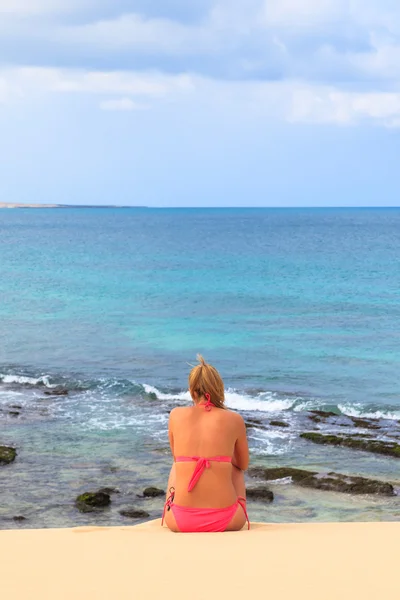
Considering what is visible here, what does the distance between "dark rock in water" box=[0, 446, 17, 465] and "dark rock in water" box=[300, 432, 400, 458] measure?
23.0 feet

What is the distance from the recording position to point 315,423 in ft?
65.6

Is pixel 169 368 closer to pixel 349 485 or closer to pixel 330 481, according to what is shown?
pixel 330 481

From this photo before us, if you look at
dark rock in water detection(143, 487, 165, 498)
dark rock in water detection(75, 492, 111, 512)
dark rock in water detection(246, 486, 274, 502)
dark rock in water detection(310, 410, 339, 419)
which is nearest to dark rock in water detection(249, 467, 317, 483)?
dark rock in water detection(246, 486, 274, 502)

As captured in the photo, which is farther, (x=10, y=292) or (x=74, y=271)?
(x=74, y=271)

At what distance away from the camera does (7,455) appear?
656 inches

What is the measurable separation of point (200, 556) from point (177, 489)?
1.32m

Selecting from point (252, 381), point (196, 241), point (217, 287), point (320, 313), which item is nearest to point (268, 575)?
point (252, 381)

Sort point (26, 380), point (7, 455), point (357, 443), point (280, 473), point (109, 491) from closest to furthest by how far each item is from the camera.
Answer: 1. point (109, 491)
2. point (280, 473)
3. point (7, 455)
4. point (357, 443)
5. point (26, 380)

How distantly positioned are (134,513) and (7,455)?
14.5ft

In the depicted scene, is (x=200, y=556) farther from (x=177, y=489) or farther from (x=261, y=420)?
(x=261, y=420)

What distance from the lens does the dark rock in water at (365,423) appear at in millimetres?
20000

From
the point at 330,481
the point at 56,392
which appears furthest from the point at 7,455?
the point at 330,481

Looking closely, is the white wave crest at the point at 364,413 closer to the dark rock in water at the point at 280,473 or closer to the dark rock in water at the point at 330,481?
the dark rock in water at the point at 330,481

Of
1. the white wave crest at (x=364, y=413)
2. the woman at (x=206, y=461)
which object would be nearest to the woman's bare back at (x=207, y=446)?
the woman at (x=206, y=461)
